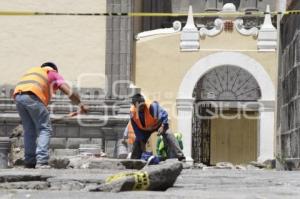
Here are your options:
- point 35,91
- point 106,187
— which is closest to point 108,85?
point 35,91

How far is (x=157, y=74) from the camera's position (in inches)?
830

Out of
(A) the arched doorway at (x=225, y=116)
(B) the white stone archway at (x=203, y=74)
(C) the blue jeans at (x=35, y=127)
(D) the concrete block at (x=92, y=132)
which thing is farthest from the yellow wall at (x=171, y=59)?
(C) the blue jeans at (x=35, y=127)

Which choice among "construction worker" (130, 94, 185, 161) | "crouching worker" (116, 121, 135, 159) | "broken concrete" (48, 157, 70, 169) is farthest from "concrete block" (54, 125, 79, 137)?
"broken concrete" (48, 157, 70, 169)

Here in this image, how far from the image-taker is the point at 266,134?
2053 centimetres

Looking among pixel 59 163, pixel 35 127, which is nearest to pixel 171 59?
pixel 59 163

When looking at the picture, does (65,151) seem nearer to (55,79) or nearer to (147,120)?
(147,120)

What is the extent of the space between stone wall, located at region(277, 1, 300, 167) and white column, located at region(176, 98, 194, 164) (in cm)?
563

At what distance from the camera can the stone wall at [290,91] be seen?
12.3 m

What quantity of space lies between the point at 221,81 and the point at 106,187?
1585cm

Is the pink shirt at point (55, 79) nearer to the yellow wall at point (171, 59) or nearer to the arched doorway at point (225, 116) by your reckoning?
the yellow wall at point (171, 59)

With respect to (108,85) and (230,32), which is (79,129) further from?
(230,32)

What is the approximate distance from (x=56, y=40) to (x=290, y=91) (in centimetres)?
913

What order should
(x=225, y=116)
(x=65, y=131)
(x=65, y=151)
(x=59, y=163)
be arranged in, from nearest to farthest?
(x=59, y=163), (x=65, y=151), (x=65, y=131), (x=225, y=116)

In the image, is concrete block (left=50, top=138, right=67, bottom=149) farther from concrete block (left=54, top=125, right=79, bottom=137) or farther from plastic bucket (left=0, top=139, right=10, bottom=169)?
plastic bucket (left=0, top=139, right=10, bottom=169)
